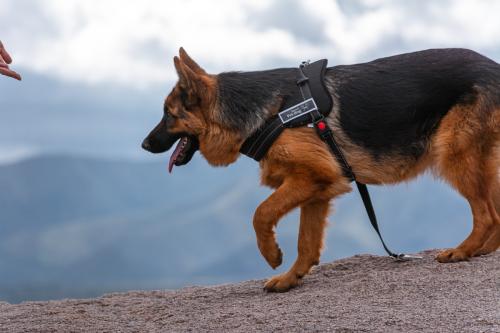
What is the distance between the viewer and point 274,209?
24.5ft

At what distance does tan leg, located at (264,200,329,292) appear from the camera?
803 cm

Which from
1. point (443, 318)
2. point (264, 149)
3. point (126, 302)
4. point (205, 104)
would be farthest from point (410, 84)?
point (126, 302)

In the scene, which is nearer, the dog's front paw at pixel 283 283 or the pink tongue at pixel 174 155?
the dog's front paw at pixel 283 283

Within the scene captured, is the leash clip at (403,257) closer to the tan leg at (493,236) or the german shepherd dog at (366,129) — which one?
the german shepherd dog at (366,129)

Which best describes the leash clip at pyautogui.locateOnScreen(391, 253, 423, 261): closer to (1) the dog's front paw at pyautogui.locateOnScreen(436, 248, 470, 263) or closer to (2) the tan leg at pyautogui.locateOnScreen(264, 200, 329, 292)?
(1) the dog's front paw at pyautogui.locateOnScreen(436, 248, 470, 263)

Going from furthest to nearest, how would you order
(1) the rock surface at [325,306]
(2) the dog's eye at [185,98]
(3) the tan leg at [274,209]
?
(2) the dog's eye at [185,98] → (3) the tan leg at [274,209] → (1) the rock surface at [325,306]

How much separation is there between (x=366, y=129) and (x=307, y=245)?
1.42 meters

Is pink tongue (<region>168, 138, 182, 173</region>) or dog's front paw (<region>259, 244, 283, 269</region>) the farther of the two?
pink tongue (<region>168, 138, 182, 173</region>)

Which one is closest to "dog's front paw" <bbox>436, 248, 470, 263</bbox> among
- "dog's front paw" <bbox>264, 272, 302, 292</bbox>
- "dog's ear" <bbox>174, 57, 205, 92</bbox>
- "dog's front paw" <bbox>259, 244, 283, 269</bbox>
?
"dog's front paw" <bbox>264, 272, 302, 292</bbox>

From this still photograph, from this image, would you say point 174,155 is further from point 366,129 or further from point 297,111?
point 366,129

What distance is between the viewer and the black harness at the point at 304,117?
25.5 feet

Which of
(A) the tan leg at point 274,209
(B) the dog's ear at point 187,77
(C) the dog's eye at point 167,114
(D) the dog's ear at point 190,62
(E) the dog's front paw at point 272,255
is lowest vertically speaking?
(E) the dog's front paw at point 272,255

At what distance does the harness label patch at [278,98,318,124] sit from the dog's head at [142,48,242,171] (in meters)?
0.57

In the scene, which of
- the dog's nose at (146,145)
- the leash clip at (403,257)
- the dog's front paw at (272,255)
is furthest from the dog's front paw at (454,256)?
the dog's nose at (146,145)
